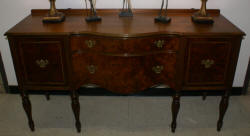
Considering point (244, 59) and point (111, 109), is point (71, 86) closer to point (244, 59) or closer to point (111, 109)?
point (111, 109)

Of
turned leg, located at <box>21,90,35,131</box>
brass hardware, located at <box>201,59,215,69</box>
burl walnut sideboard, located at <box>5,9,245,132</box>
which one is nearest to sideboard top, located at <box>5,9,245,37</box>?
burl walnut sideboard, located at <box>5,9,245,132</box>

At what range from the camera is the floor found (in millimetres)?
2518

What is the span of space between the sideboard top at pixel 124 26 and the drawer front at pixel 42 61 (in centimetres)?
9

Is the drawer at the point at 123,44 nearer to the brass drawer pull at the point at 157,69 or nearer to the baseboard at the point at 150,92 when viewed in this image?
the brass drawer pull at the point at 157,69

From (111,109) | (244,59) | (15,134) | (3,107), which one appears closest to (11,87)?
(3,107)

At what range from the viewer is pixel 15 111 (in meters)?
2.78

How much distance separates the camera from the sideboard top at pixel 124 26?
1947 millimetres

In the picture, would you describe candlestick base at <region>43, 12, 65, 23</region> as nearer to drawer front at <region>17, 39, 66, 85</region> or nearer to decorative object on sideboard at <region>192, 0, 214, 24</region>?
drawer front at <region>17, 39, 66, 85</region>

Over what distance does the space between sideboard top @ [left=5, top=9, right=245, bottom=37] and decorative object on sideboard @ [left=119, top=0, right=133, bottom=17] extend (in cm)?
5

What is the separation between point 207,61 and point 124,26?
683 millimetres

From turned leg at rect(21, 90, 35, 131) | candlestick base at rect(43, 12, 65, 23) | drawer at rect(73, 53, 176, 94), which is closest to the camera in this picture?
drawer at rect(73, 53, 176, 94)

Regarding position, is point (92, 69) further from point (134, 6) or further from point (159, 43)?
point (134, 6)

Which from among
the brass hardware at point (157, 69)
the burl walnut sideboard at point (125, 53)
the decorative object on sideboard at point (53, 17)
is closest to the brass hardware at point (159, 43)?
the burl walnut sideboard at point (125, 53)

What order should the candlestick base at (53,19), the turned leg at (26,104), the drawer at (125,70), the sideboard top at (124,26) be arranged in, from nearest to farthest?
the sideboard top at (124,26), the drawer at (125,70), the candlestick base at (53,19), the turned leg at (26,104)
